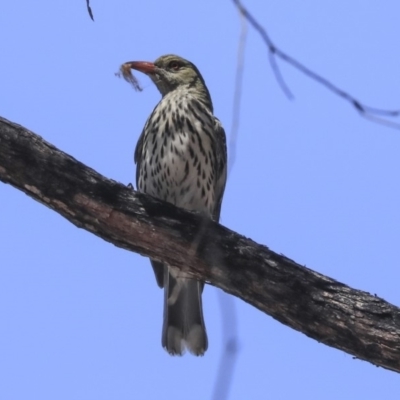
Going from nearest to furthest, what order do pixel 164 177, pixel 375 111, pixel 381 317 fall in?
pixel 375 111, pixel 381 317, pixel 164 177

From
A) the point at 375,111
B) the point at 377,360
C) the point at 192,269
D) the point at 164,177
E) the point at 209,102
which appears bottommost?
the point at 375,111

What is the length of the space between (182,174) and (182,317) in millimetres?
871

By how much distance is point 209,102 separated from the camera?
6.50 meters

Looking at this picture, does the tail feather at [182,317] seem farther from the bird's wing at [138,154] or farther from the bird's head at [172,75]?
the bird's head at [172,75]

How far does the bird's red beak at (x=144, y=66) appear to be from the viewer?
6.44 meters

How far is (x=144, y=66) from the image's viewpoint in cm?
654

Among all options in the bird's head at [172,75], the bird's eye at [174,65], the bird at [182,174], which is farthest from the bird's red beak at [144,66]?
the bird at [182,174]

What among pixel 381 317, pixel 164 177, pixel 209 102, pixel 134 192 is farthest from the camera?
pixel 209 102

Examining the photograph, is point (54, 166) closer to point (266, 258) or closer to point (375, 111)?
point (266, 258)

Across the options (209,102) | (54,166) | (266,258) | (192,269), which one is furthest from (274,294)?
(209,102)

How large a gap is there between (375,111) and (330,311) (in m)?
1.68

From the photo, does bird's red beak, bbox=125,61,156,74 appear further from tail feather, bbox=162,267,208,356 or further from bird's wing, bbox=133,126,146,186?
tail feather, bbox=162,267,208,356

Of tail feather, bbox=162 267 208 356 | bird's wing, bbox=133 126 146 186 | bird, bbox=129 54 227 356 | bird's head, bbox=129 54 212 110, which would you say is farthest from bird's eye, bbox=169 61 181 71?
tail feather, bbox=162 267 208 356

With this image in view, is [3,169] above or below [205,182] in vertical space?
below
